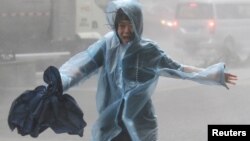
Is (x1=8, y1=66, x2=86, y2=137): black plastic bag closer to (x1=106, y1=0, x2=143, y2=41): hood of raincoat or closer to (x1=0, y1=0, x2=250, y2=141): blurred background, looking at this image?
(x1=106, y1=0, x2=143, y2=41): hood of raincoat

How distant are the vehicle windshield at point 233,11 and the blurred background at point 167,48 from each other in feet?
0.10

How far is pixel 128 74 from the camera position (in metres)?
3.05

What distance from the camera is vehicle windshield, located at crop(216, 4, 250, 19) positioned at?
53.9 feet

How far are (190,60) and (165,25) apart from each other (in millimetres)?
8201

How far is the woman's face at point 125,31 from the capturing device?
119 inches

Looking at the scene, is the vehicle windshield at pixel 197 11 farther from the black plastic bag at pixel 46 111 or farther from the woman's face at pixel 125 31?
the black plastic bag at pixel 46 111

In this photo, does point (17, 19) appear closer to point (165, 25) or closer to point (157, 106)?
point (157, 106)

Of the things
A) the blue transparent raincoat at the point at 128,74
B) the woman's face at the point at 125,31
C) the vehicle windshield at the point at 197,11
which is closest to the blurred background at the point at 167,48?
the vehicle windshield at the point at 197,11

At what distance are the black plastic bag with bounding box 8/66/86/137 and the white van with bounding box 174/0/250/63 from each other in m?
12.6

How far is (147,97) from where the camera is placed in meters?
3.13

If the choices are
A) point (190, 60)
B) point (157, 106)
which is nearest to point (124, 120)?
point (157, 106)

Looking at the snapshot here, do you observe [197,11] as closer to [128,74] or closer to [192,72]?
[192,72]

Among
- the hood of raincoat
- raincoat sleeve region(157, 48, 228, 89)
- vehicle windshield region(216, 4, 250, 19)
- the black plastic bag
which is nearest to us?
the black plastic bag

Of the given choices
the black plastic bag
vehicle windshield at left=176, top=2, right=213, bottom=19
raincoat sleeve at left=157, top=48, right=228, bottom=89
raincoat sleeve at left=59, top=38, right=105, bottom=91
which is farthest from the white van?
the black plastic bag
